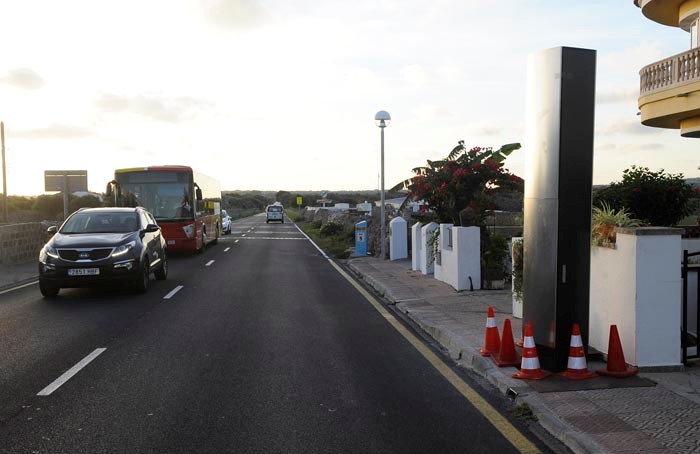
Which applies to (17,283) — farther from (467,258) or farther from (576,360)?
(576,360)

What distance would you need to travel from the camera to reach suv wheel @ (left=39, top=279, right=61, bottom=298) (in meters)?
12.8

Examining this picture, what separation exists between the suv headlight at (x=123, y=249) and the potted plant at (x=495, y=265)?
721 cm

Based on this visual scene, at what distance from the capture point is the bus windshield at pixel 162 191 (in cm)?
2355

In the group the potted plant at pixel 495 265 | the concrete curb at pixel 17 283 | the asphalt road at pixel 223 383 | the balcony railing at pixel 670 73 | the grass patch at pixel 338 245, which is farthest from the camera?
the grass patch at pixel 338 245

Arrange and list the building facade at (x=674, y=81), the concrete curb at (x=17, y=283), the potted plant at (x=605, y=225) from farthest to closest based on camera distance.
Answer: the building facade at (x=674, y=81) < the concrete curb at (x=17, y=283) < the potted plant at (x=605, y=225)

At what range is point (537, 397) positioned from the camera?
588cm

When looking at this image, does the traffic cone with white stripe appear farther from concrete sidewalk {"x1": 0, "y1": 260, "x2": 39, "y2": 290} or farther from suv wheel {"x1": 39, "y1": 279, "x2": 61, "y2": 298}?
concrete sidewalk {"x1": 0, "y1": 260, "x2": 39, "y2": 290}

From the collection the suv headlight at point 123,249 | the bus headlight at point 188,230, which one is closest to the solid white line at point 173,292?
the suv headlight at point 123,249

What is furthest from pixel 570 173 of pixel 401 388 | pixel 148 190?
pixel 148 190

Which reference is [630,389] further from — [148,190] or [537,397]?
[148,190]

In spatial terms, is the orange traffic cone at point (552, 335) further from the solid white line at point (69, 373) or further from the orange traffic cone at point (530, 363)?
the solid white line at point (69, 373)

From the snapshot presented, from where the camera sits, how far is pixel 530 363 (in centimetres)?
657

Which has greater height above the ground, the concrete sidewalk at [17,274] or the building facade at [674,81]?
the building facade at [674,81]

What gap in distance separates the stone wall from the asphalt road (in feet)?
29.2
